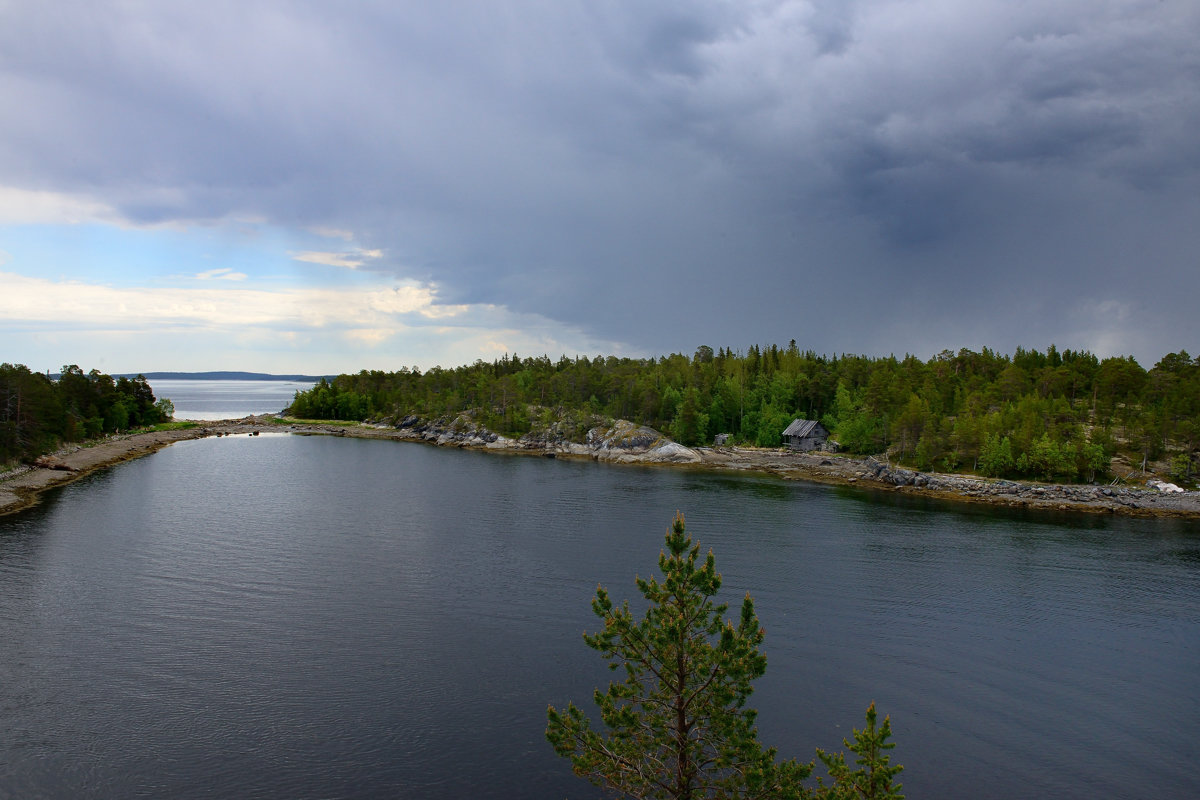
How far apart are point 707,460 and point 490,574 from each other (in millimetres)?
71798

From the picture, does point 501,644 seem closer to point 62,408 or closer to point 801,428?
point 801,428

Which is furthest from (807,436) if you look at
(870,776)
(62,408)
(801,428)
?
(62,408)

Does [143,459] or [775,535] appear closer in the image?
[775,535]

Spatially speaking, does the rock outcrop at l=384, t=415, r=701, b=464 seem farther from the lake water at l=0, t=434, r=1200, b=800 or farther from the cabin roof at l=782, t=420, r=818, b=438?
the lake water at l=0, t=434, r=1200, b=800

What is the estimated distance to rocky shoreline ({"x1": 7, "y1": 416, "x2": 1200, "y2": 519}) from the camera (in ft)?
227

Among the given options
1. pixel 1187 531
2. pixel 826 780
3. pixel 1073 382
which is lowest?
pixel 826 780

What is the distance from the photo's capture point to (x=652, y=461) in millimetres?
111312

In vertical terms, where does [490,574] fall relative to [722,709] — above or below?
below

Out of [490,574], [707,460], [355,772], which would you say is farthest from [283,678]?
[707,460]

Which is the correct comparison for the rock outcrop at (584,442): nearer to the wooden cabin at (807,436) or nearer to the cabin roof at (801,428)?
the cabin roof at (801,428)

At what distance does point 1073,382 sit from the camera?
10881cm

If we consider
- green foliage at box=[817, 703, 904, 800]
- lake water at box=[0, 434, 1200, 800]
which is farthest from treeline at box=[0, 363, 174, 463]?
green foliage at box=[817, 703, 904, 800]

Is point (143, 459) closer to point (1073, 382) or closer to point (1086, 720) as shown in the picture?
point (1086, 720)

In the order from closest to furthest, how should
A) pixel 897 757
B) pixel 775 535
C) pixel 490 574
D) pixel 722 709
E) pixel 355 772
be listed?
pixel 722 709 < pixel 355 772 < pixel 897 757 < pixel 490 574 < pixel 775 535
